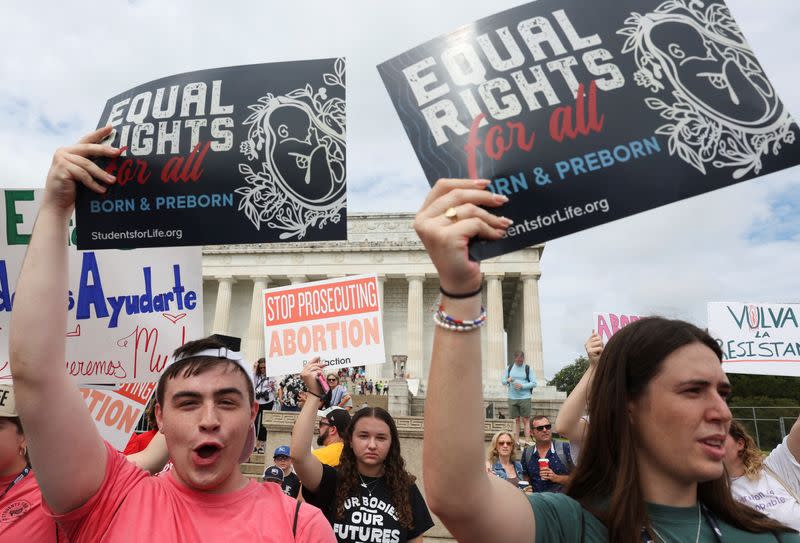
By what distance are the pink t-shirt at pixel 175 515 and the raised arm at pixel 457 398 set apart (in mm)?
846

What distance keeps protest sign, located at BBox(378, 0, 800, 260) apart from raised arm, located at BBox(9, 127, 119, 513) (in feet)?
4.40

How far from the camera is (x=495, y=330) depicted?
42.2 meters

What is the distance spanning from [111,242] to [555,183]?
1.98 metres

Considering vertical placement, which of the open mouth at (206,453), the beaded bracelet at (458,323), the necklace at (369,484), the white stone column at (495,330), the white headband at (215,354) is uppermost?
the white stone column at (495,330)

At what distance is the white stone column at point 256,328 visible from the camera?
43.3 metres

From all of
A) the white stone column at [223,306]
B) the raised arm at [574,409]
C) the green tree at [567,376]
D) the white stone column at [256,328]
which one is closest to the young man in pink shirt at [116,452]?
the raised arm at [574,409]

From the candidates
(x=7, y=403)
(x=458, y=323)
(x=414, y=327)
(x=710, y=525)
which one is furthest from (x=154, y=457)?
(x=414, y=327)

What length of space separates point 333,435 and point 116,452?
14.5 ft

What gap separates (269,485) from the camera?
241 centimetres

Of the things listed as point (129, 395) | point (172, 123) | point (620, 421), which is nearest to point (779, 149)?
point (620, 421)

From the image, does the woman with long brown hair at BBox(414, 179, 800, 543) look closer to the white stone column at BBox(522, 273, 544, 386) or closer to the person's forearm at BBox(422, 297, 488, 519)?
the person's forearm at BBox(422, 297, 488, 519)

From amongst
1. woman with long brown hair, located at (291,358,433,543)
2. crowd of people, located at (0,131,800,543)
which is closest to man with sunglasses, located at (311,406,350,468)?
woman with long brown hair, located at (291,358,433,543)

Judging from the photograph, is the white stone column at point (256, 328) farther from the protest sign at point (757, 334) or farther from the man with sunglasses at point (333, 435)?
the man with sunglasses at point (333, 435)

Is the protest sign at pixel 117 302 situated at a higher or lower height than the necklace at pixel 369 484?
higher
